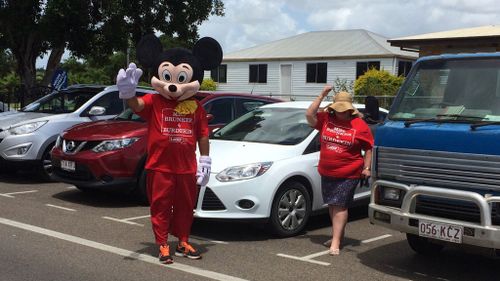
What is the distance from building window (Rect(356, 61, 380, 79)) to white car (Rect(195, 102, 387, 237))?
2625cm

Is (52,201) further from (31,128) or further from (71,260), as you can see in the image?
(71,260)

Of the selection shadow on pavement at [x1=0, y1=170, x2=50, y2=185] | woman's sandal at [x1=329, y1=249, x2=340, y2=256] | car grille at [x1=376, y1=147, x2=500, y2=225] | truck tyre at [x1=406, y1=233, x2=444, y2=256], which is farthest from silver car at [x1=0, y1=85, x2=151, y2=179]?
car grille at [x1=376, y1=147, x2=500, y2=225]

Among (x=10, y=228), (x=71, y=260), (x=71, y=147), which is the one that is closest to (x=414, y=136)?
(x=71, y=260)

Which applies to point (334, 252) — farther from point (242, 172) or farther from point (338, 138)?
point (242, 172)

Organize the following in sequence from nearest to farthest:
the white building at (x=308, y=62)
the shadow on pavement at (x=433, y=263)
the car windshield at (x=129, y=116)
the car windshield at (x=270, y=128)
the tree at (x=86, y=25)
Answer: the shadow on pavement at (x=433, y=263)
the car windshield at (x=270, y=128)
the car windshield at (x=129, y=116)
the tree at (x=86, y=25)
the white building at (x=308, y=62)

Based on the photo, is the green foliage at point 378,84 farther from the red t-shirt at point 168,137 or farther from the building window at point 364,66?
the red t-shirt at point 168,137

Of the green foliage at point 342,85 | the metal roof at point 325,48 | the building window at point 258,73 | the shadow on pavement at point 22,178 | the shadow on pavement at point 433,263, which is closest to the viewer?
the shadow on pavement at point 433,263

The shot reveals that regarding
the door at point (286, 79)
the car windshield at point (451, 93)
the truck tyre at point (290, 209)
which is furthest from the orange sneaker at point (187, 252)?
the door at point (286, 79)

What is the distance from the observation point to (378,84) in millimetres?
28562

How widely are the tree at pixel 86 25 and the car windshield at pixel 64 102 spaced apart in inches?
142

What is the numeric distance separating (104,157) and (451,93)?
480 centimetres

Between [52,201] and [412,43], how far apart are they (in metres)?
13.4

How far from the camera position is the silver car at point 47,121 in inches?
392

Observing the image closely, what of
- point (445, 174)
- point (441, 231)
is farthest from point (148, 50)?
point (441, 231)
